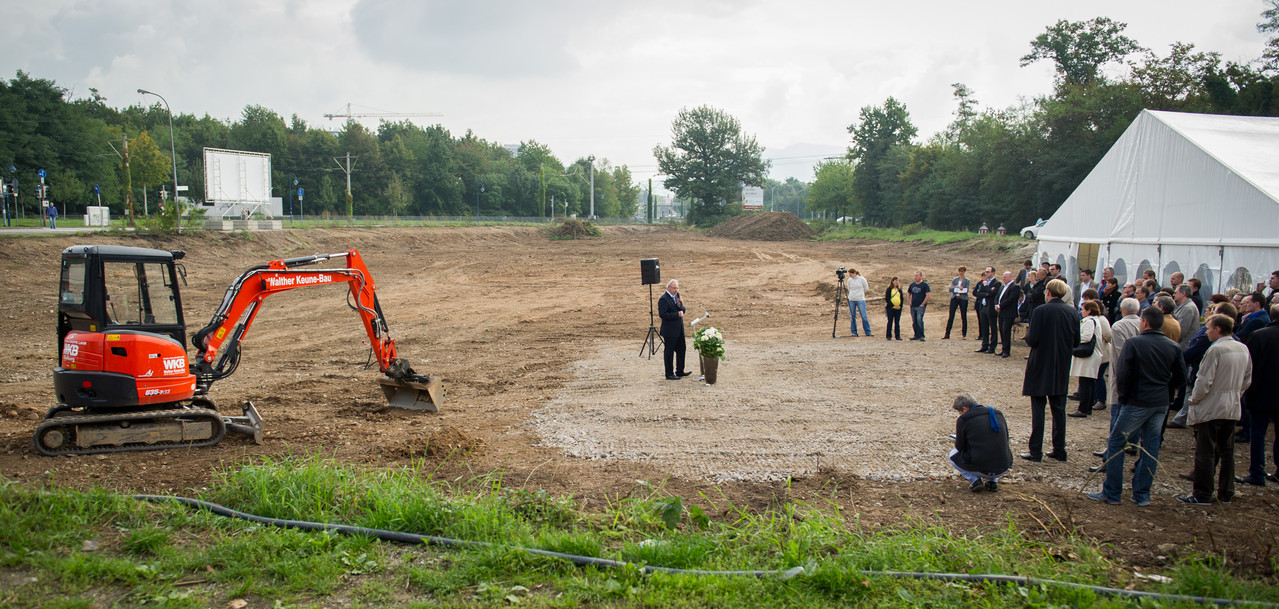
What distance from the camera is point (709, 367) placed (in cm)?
1217

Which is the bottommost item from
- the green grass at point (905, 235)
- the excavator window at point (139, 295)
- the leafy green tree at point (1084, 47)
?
the excavator window at point (139, 295)

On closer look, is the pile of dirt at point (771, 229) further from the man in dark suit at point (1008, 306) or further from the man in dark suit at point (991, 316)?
the man in dark suit at point (1008, 306)

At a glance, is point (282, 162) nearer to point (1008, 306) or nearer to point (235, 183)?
point (235, 183)

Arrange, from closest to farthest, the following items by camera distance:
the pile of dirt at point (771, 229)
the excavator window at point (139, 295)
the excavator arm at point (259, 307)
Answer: the excavator window at point (139, 295) → the excavator arm at point (259, 307) → the pile of dirt at point (771, 229)

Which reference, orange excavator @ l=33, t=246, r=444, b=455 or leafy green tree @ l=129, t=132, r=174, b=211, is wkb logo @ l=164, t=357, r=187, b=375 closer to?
orange excavator @ l=33, t=246, r=444, b=455

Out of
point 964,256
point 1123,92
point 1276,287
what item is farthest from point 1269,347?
point 1123,92

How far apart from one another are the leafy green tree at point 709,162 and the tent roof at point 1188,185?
65995 mm

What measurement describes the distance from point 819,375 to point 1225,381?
261 inches

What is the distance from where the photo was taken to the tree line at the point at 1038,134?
36906mm

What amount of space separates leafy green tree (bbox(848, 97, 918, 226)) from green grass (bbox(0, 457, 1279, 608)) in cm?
7316

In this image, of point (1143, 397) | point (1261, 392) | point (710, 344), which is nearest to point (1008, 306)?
point (710, 344)

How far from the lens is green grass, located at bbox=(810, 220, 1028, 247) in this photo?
4353 centimetres

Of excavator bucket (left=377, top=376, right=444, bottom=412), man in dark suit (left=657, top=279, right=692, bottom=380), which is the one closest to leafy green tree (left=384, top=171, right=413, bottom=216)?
man in dark suit (left=657, top=279, right=692, bottom=380)

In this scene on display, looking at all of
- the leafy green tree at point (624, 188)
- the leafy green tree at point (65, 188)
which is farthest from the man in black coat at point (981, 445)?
the leafy green tree at point (624, 188)
